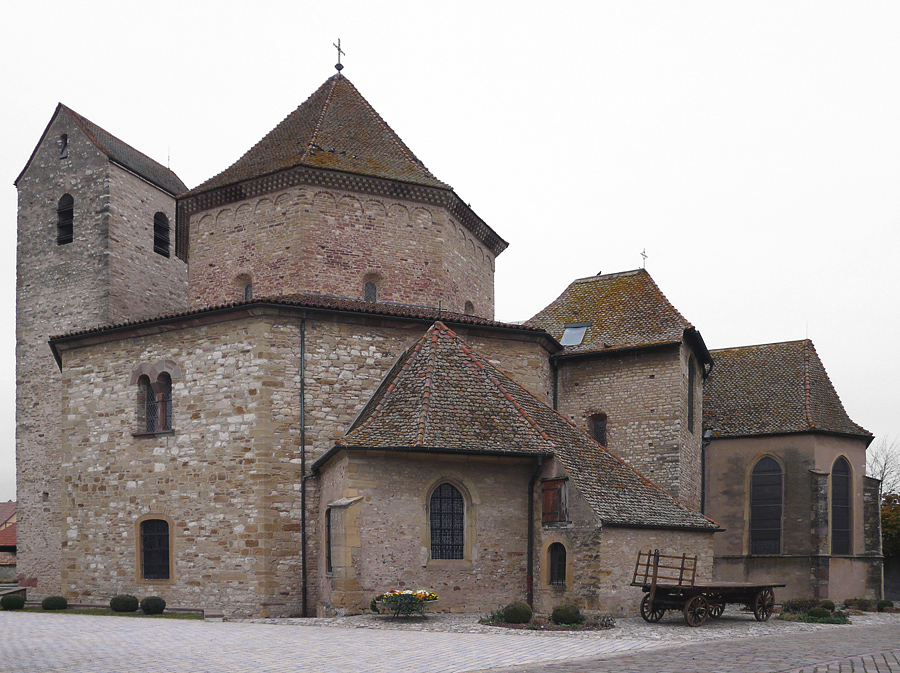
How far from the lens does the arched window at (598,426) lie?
27719 mm

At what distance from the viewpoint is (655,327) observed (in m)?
27.9

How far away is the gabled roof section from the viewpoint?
1387 inches

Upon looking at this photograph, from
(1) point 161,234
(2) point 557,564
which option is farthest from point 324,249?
(1) point 161,234

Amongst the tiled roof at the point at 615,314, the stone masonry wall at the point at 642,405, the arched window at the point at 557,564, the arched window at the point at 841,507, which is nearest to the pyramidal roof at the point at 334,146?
the tiled roof at the point at 615,314

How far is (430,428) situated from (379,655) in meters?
7.70

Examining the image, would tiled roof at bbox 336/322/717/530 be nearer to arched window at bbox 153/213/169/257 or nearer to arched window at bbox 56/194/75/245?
arched window at bbox 153/213/169/257

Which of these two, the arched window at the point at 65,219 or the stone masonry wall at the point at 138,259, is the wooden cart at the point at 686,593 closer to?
the stone masonry wall at the point at 138,259

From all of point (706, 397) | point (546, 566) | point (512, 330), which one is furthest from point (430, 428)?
point (706, 397)

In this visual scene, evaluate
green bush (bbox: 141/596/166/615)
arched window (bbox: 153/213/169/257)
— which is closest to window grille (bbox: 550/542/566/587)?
green bush (bbox: 141/596/166/615)

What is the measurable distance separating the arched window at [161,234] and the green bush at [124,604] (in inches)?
677

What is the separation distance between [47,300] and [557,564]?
77.4 feet

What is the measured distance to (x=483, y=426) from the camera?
20656 millimetres

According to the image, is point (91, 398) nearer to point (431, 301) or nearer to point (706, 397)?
point (431, 301)

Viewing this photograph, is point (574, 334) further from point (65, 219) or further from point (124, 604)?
point (65, 219)
